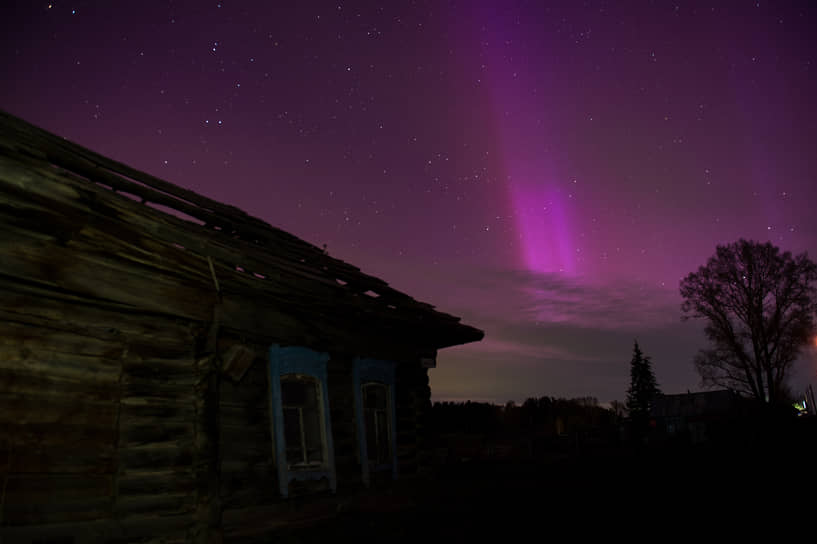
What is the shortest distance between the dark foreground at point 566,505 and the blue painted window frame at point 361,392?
46cm

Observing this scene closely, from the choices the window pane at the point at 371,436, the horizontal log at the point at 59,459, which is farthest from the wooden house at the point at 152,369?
the window pane at the point at 371,436

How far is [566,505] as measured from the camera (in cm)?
1204

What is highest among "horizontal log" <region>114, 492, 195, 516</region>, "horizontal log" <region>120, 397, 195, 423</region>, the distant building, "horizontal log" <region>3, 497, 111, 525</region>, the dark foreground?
"horizontal log" <region>120, 397, 195, 423</region>

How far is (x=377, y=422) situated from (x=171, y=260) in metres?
5.19

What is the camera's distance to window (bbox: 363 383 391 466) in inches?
398

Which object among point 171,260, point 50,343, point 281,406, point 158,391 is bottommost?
point 281,406

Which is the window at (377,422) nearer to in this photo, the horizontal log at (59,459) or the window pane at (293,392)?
the window pane at (293,392)

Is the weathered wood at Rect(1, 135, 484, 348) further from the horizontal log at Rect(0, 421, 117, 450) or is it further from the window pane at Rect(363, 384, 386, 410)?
the horizontal log at Rect(0, 421, 117, 450)

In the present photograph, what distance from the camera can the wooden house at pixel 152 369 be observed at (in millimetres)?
5289

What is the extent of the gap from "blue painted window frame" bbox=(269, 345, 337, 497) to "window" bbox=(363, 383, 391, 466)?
1358 mm

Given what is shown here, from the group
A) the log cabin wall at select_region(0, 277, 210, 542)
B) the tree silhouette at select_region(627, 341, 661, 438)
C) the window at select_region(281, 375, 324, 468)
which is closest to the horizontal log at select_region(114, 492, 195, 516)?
the log cabin wall at select_region(0, 277, 210, 542)

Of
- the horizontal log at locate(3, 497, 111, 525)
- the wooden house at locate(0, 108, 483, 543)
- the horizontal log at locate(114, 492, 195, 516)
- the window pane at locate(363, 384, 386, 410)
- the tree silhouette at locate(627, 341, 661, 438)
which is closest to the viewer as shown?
the horizontal log at locate(3, 497, 111, 525)

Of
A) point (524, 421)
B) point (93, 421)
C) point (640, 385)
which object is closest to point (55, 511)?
point (93, 421)

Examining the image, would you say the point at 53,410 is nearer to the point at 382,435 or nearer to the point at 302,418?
the point at 302,418
